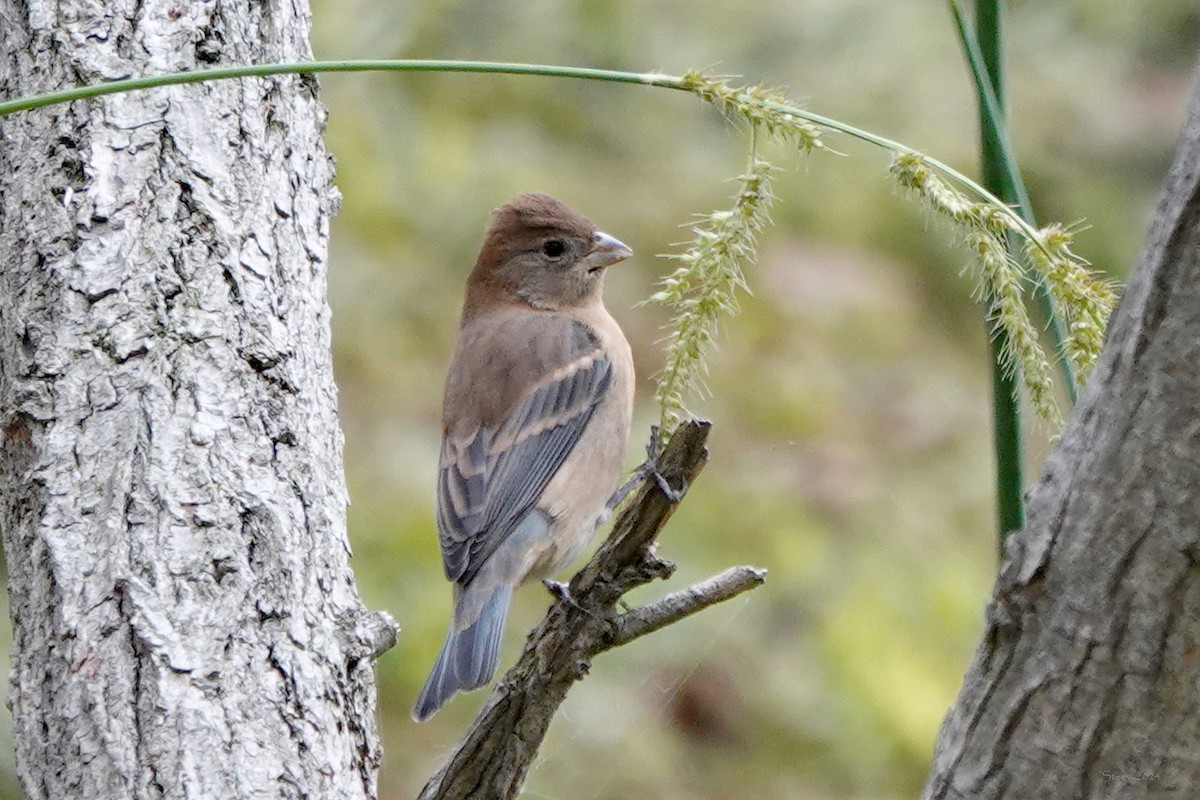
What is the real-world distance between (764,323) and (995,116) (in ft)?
14.4

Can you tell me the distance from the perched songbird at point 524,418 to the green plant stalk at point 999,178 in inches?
66.9

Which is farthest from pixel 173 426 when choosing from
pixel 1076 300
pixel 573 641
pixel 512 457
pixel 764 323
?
pixel 764 323

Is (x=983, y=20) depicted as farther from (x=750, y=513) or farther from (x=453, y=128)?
(x=453, y=128)

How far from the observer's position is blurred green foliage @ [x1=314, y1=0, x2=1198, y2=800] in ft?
16.9

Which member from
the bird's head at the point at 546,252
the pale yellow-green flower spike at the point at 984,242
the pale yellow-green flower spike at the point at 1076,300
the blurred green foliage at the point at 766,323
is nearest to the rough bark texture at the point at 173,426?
the pale yellow-green flower spike at the point at 984,242

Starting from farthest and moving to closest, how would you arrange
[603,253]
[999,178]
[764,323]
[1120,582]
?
[764,323] < [603,253] < [999,178] < [1120,582]

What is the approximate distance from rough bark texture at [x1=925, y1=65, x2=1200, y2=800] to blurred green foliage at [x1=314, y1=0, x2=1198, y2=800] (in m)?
2.80

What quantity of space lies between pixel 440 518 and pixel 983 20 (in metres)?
2.27

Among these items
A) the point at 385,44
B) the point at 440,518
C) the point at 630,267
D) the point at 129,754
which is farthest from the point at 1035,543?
the point at 630,267

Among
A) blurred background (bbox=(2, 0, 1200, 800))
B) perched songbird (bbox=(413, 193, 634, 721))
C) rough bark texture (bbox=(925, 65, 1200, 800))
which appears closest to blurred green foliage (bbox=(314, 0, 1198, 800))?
blurred background (bbox=(2, 0, 1200, 800))

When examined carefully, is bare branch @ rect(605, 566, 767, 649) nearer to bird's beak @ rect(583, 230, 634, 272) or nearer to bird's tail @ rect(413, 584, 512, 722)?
bird's tail @ rect(413, 584, 512, 722)

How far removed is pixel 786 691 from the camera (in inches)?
211

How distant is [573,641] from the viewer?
8.18 ft

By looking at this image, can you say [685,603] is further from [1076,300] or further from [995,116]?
[995,116]
